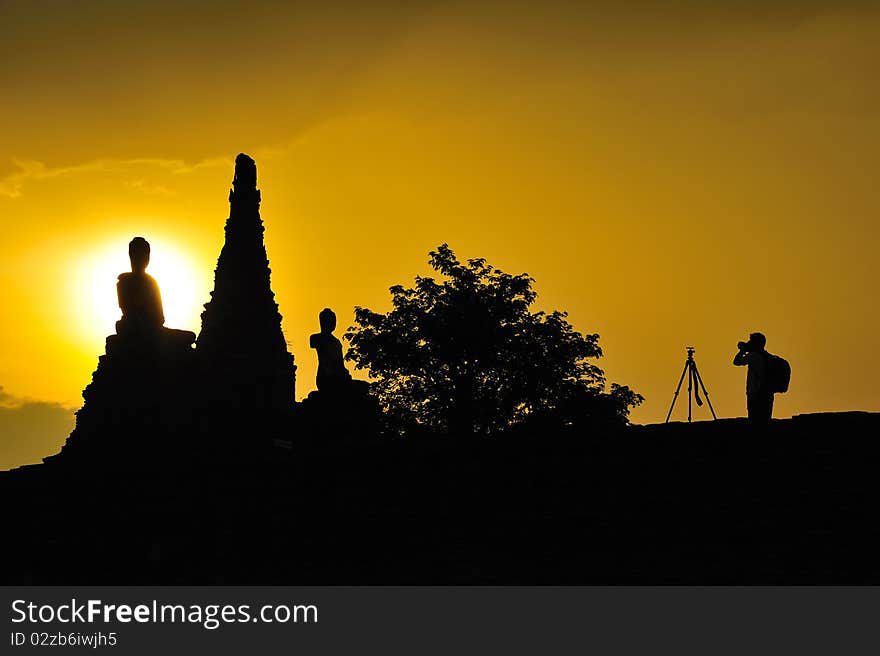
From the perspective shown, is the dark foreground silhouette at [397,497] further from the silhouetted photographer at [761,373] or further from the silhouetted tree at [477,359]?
the silhouetted tree at [477,359]

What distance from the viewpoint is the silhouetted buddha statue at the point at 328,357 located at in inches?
875

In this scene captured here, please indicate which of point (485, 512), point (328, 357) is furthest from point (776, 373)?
point (328, 357)

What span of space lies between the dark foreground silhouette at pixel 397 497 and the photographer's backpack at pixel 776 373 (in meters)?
0.56

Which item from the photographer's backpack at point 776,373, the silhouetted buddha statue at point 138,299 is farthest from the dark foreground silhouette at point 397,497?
the photographer's backpack at point 776,373

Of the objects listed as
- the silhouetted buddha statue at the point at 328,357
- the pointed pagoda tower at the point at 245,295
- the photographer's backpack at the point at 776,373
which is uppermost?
the pointed pagoda tower at the point at 245,295

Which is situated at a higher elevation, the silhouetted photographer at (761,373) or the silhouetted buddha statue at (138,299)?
the silhouetted buddha statue at (138,299)

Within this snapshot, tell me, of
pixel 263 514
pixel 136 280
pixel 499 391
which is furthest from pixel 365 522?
pixel 499 391

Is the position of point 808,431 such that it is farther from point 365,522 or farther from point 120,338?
point 120,338

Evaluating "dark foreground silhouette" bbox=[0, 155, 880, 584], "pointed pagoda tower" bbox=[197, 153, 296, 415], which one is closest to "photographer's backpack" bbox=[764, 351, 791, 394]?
"dark foreground silhouette" bbox=[0, 155, 880, 584]

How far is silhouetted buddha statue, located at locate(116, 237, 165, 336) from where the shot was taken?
18.4m

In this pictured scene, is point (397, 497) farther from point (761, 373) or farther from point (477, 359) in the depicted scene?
point (477, 359)

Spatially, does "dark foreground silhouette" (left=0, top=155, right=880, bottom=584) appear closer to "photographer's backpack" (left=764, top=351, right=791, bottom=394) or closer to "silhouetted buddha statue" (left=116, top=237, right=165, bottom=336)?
"silhouetted buddha statue" (left=116, top=237, right=165, bottom=336)

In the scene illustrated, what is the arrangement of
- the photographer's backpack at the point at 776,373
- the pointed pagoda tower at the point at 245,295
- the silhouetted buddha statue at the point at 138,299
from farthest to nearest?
the pointed pagoda tower at the point at 245,295
the silhouetted buddha statue at the point at 138,299
the photographer's backpack at the point at 776,373

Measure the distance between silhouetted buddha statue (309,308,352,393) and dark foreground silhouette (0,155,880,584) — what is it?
111 centimetres
